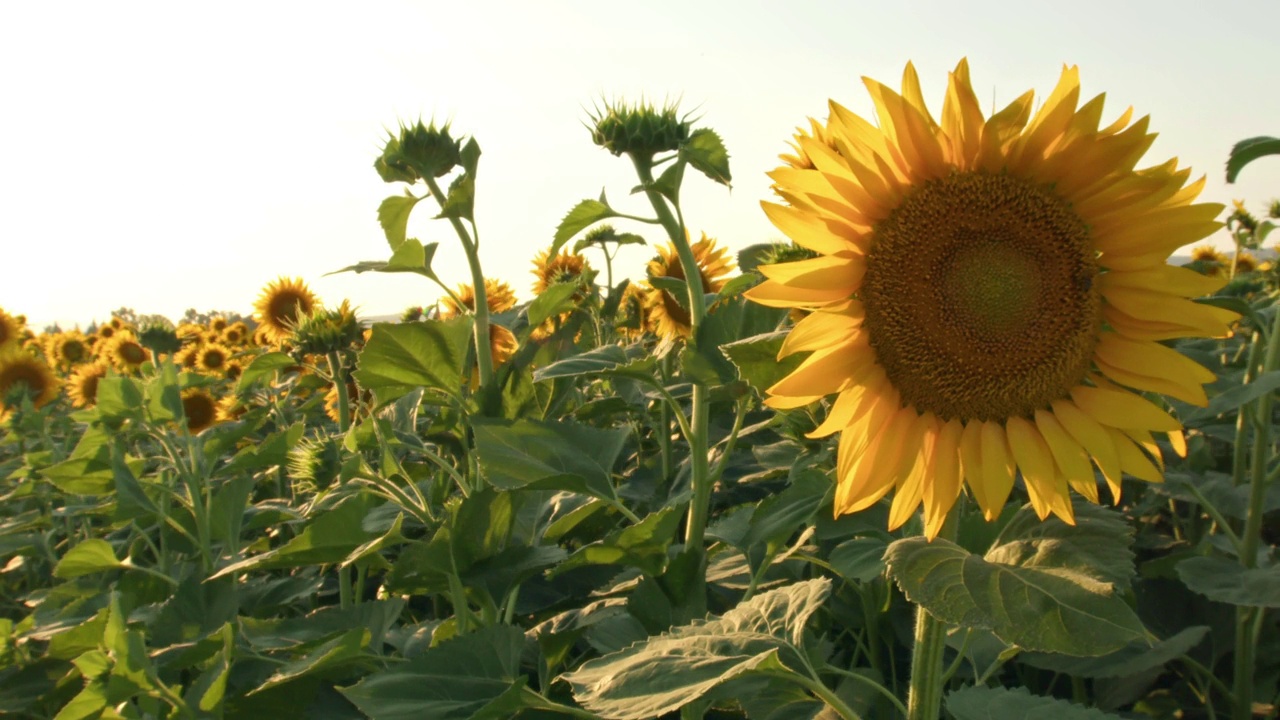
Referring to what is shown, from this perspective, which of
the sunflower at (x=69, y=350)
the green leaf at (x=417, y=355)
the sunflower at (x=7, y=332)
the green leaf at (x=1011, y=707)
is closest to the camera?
the green leaf at (x=1011, y=707)

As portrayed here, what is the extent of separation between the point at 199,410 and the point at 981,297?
4827 millimetres

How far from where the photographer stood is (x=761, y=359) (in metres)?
1.45

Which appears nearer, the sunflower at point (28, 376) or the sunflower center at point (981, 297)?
the sunflower center at point (981, 297)

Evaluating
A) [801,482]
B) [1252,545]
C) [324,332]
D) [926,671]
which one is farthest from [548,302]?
[1252,545]

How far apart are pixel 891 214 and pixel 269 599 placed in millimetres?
1928

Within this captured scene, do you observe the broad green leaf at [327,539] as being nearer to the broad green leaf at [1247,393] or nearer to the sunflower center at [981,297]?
the sunflower center at [981,297]

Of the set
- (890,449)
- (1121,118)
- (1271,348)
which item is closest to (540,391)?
(890,449)

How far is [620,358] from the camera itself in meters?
1.88

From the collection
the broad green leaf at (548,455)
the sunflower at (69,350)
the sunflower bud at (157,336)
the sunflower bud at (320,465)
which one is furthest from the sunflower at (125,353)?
the broad green leaf at (548,455)

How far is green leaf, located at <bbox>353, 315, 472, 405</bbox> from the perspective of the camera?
1928mm

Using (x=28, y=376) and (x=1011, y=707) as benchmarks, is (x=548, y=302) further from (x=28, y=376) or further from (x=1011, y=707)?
(x=28, y=376)

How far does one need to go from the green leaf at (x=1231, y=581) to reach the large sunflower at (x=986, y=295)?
826 millimetres

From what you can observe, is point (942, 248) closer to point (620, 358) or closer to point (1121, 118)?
point (1121, 118)

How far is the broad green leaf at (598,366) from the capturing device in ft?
5.58
